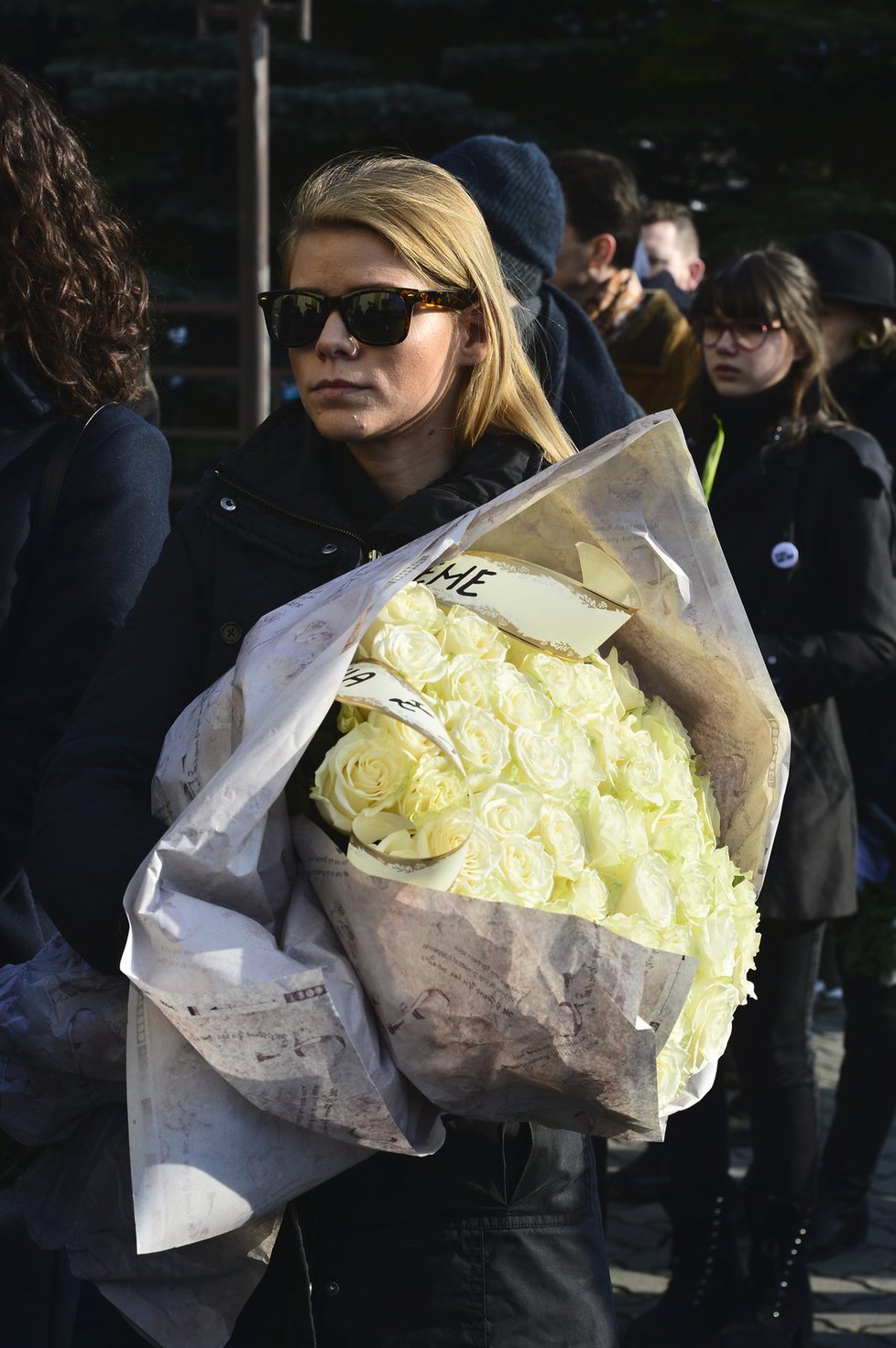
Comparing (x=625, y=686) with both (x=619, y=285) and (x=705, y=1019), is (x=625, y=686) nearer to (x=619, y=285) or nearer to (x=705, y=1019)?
(x=705, y=1019)

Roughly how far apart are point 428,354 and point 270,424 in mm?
231

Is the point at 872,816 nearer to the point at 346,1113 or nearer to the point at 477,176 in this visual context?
the point at 477,176

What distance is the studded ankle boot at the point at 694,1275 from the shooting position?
3.62m

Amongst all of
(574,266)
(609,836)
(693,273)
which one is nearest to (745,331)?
(574,266)

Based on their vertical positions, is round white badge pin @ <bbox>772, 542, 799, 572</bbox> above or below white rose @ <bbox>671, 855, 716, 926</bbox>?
below

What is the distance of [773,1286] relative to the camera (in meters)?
3.62

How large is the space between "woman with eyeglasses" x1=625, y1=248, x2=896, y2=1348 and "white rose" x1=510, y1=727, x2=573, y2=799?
6.85 feet

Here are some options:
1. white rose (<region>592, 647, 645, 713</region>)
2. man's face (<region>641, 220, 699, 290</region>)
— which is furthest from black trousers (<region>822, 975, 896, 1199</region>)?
man's face (<region>641, 220, 699, 290</region>)

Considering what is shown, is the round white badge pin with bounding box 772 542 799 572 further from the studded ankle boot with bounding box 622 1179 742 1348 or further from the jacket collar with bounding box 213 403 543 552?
the jacket collar with bounding box 213 403 543 552

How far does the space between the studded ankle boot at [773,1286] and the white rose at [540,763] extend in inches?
92.4

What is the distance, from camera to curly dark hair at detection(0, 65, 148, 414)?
2.30m

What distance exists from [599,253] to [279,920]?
3136 millimetres

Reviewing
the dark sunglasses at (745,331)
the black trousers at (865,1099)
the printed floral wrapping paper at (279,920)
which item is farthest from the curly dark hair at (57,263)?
the black trousers at (865,1099)

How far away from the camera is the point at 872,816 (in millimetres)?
4305
